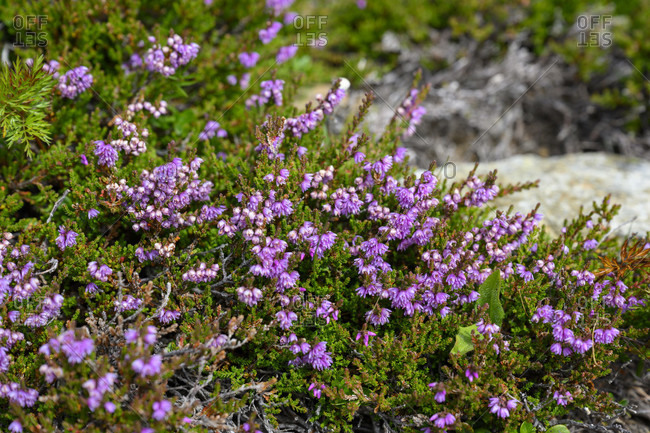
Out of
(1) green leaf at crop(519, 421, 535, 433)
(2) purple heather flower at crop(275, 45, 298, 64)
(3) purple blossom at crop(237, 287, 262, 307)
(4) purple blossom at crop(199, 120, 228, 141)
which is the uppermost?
(2) purple heather flower at crop(275, 45, 298, 64)

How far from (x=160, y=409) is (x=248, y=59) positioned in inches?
142

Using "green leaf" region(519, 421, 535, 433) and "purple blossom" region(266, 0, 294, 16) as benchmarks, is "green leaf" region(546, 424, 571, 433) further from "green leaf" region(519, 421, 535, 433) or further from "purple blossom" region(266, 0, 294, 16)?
"purple blossom" region(266, 0, 294, 16)

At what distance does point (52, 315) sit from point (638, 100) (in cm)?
711

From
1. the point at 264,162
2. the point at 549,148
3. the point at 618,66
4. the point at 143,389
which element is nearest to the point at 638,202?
the point at 549,148

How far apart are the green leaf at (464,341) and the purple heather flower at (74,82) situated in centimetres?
357

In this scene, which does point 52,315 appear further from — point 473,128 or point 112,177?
point 473,128

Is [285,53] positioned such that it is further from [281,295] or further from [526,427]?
[526,427]

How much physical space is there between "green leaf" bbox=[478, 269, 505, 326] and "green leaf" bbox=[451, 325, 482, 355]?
0.73 ft

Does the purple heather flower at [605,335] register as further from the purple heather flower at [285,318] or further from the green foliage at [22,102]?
the green foliage at [22,102]

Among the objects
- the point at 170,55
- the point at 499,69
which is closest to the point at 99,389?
the point at 170,55

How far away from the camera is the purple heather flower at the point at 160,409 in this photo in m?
2.70

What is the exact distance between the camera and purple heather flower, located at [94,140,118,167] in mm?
3653

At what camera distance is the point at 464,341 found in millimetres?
3379

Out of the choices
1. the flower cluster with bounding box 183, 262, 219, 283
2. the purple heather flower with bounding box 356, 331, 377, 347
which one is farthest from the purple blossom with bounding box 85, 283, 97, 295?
the purple heather flower with bounding box 356, 331, 377, 347
